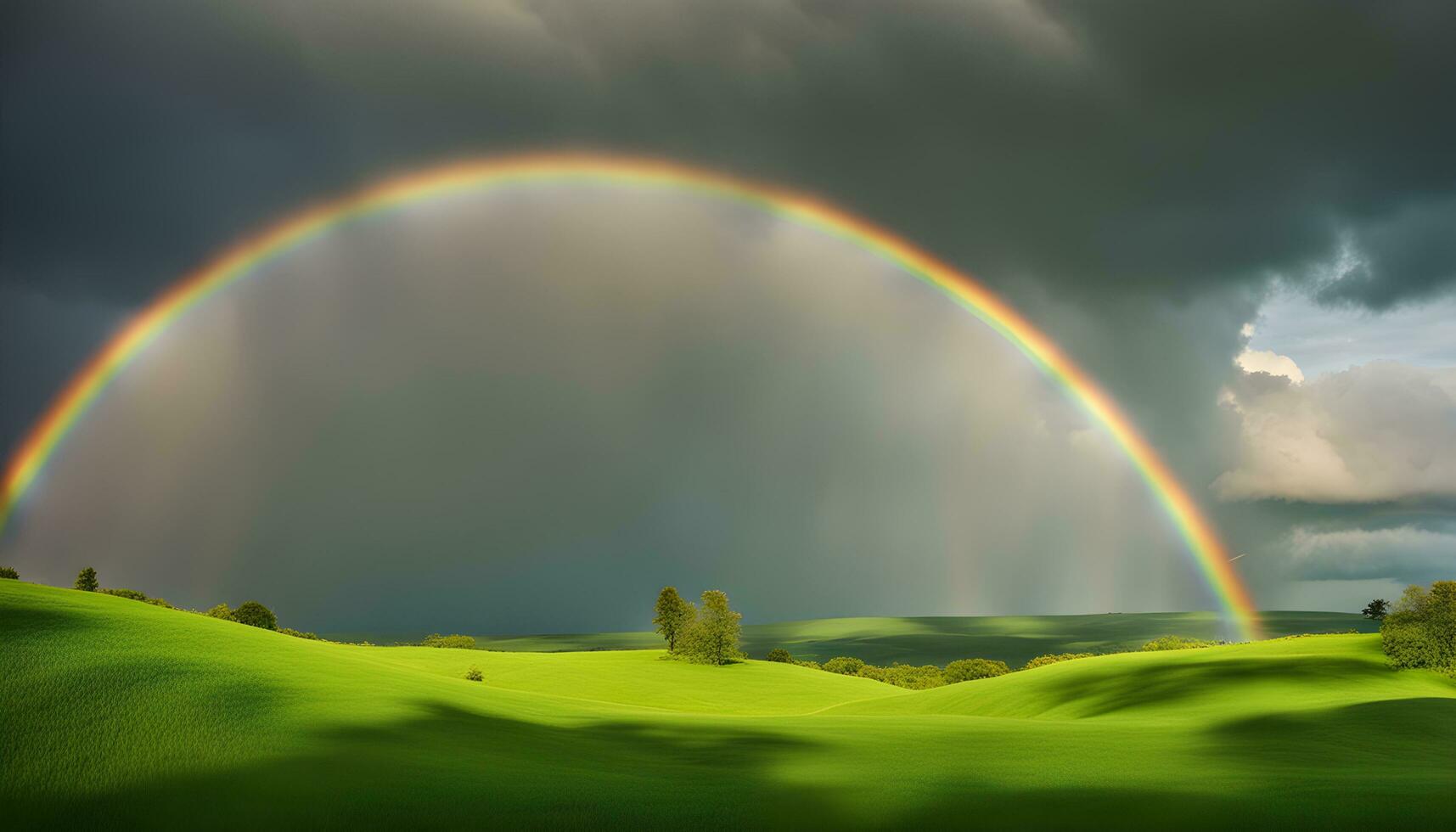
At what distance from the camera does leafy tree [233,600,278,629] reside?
110375 millimetres

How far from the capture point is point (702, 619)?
11350cm

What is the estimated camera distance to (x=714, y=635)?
111 metres

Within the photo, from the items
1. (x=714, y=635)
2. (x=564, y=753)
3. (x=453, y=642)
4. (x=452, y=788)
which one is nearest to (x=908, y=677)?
(x=714, y=635)

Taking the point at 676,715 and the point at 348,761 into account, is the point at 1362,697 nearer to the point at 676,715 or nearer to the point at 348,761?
the point at 676,715

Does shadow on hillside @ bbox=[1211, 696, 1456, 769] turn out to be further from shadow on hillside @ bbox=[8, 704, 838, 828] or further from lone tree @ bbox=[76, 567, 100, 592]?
lone tree @ bbox=[76, 567, 100, 592]

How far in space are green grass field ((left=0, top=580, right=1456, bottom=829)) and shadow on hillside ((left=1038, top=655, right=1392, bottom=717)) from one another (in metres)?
3.21

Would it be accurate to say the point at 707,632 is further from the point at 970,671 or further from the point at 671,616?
the point at 970,671

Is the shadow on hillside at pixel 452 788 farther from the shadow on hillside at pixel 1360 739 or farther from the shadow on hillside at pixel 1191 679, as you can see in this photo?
the shadow on hillside at pixel 1191 679

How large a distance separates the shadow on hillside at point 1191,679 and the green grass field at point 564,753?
3.21 m

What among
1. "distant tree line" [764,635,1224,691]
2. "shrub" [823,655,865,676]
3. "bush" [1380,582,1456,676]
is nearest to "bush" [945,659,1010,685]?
"distant tree line" [764,635,1224,691]

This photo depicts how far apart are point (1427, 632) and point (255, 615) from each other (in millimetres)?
118745

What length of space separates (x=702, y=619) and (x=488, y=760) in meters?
87.3

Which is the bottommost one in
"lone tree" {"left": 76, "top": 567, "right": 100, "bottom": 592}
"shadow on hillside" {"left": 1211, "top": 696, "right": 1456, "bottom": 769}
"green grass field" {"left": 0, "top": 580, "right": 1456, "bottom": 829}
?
"shadow on hillside" {"left": 1211, "top": 696, "right": 1456, "bottom": 769}

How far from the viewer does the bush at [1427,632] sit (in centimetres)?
5294
